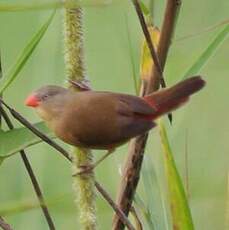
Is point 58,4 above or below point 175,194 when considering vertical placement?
above

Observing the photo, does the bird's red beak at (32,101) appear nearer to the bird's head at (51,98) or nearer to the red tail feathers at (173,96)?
the bird's head at (51,98)

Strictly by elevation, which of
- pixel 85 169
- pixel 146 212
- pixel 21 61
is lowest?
pixel 146 212

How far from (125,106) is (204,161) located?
0.48m

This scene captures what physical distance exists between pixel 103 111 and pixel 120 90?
2.17 feet

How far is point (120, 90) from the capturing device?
1.46 meters

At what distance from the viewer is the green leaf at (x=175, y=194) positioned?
76 centimetres

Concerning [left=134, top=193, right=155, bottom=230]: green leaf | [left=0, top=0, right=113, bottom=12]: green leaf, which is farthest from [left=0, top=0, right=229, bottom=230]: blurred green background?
[left=0, top=0, right=113, bottom=12]: green leaf

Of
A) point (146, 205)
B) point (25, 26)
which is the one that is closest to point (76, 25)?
point (146, 205)

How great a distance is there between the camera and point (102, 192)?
2.58 feet

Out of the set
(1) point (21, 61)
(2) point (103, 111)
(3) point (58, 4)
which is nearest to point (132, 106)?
(2) point (103, 111)

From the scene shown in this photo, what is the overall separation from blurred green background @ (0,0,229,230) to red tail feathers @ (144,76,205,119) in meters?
0.16

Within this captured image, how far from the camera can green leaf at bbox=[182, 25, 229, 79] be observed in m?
0.82

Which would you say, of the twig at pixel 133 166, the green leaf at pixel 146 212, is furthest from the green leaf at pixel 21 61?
the green leaf at pixel 146 212

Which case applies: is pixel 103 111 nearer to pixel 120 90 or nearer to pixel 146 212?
pixel 146 212
